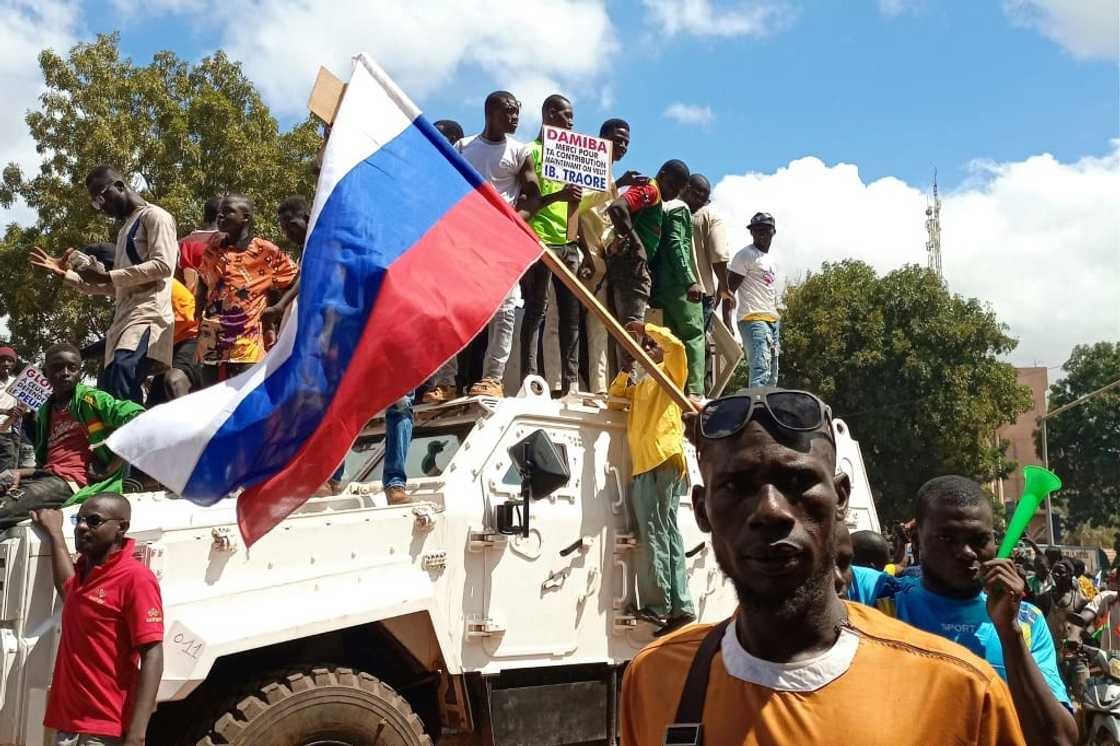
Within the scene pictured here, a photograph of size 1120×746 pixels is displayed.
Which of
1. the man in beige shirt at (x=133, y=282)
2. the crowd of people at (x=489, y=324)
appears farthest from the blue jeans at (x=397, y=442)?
the man in beige shirt at (x=133, y=282)

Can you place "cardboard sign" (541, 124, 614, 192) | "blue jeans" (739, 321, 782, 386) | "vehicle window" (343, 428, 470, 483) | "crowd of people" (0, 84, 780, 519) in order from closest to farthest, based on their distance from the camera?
"crowd of people" (0, 84, 780, 519) → "vehicle window" (343, 428, 470, 483) → "cardboard sign" (541, 124, 614, 192) → "blue jeans" (739, 321, 782, 386)

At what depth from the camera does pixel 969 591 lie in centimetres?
294

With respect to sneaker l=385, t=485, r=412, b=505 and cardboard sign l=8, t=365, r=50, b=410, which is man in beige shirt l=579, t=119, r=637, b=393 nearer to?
sneaker l=385, t=485, r=412, b=505

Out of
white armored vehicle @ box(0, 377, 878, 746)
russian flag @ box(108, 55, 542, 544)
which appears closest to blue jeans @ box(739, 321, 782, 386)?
white armored vehicle @ box(0, 377, 878, 746)

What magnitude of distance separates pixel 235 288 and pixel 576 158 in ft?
7.41

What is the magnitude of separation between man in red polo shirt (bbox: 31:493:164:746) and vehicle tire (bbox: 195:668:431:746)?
62 cm

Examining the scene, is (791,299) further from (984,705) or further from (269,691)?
(984,705)

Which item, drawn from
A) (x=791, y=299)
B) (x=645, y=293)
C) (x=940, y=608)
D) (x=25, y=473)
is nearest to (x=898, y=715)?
(x=940, y=608)

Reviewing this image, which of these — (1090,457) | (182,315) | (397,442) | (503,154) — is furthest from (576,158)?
(1090,457)

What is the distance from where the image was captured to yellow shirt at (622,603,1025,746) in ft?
5.28

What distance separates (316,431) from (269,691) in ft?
5.72

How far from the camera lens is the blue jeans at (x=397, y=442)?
5676 mm

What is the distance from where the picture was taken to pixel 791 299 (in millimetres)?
28609

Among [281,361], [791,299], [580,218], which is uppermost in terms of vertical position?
[791,299]
